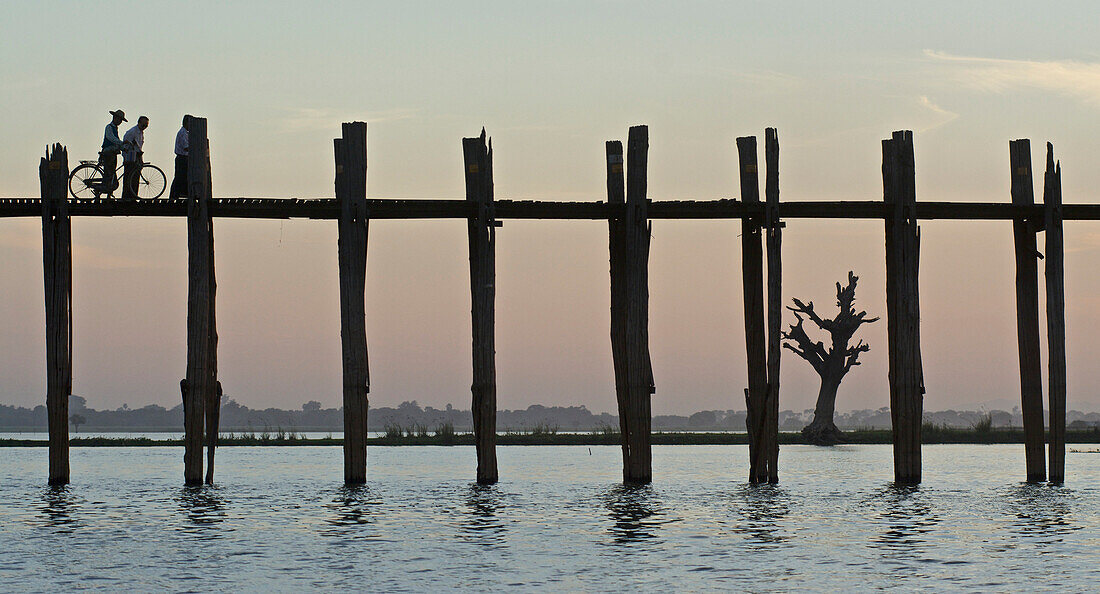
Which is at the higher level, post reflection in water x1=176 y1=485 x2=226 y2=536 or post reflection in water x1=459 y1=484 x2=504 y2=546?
post reflection in water x1=176 y1=485 x2=226 y2=536

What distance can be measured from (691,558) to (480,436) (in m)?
8.50

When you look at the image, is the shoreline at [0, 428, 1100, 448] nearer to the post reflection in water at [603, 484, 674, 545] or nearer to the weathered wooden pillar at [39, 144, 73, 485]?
the post reflection in water at [603, 484, 674, 545]

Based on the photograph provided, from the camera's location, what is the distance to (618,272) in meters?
27.1

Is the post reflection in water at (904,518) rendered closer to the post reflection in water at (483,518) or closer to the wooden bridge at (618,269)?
the wooden bridge at (618,269)

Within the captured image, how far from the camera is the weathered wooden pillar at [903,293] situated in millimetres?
26312

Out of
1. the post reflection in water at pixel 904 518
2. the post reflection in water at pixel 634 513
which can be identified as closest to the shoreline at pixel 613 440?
the post reflection in water at pixel 634 513

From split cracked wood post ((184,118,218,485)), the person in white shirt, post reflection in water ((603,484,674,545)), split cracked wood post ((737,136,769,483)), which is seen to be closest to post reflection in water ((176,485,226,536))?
split cracked wood post ((184,118,218,485))

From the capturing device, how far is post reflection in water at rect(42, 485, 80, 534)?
2325 centimetres

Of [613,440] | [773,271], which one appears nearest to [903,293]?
[773,271]

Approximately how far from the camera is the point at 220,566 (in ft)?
60.3

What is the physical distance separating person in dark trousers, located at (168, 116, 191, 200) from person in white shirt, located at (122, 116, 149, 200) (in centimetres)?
75

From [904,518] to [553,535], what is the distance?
6776mm

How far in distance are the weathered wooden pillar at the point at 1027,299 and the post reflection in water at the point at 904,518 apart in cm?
275

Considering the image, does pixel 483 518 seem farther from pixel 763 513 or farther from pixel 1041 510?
pixel 1041 510
